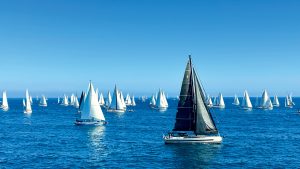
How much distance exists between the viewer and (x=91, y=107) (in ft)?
355

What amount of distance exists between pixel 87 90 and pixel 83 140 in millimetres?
28806

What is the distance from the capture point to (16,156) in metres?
63.3

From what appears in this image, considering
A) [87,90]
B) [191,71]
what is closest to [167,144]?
[191,71]

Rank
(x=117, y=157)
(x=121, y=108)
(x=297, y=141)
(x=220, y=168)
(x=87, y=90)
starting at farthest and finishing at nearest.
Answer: (x=121, y=108) < (x=87, y=90) < (x=297, y=141) < (x=117, y=157) < (x=220, y=168)

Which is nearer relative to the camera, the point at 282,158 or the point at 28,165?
the point at 28,165

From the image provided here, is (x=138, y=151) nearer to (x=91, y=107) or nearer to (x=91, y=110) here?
(x=91, y=107)

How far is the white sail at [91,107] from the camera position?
10762cm

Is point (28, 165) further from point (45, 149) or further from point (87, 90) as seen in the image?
point (87, 90)

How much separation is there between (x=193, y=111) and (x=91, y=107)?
44.8 meters

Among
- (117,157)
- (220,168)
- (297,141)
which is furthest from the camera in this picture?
(297,141)

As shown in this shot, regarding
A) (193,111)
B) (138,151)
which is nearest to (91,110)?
(138,151)

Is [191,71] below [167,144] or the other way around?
the other way around

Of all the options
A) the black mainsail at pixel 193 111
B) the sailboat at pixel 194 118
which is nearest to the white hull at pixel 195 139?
the sailboat at pixel 194 118

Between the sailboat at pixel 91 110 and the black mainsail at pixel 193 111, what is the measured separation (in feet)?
137
